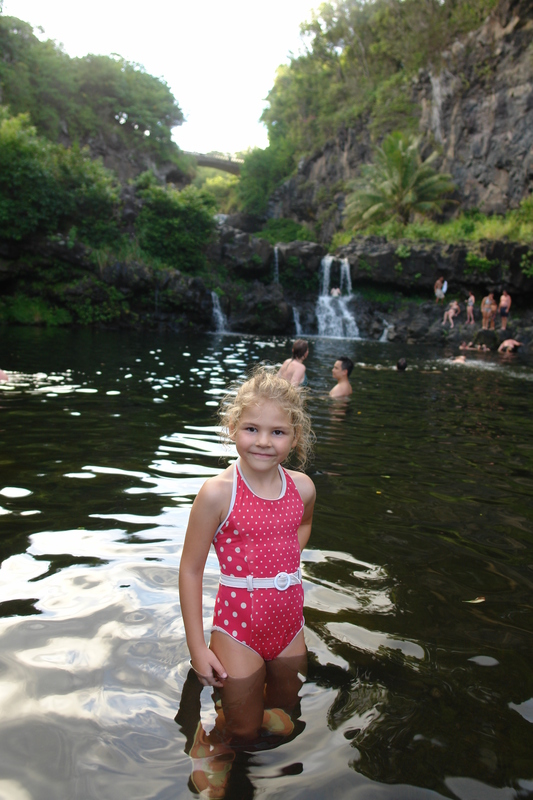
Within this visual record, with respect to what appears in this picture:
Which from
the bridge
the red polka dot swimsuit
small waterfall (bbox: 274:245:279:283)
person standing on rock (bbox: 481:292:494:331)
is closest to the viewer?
the red polka dot swimsuit

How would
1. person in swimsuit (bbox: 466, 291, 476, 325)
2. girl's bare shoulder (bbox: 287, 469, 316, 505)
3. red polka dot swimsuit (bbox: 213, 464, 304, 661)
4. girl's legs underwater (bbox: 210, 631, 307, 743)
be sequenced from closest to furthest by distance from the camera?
girl's legs underwater (bbox: 210, 631, 307, 743), red polka dot swimsuit (bbox: 213, 464, 304, 661), girl's bare shoulder (bbox: 287, 469, 316, 505), person in swimsuit (bbox: 466, 291, 476, 325)

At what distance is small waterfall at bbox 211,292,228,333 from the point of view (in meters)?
30.2

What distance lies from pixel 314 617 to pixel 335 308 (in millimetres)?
30849

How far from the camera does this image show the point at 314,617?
311 centimetres

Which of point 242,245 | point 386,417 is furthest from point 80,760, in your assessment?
point 242,245

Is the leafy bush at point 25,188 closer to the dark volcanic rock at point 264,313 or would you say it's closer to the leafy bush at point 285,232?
the dark volcanic rock at point 264,313

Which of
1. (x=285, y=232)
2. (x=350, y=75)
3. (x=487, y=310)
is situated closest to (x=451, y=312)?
(x=487, y=310)

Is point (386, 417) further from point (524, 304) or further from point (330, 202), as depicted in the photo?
point (330, 202)

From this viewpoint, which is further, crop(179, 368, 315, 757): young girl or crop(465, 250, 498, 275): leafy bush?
crop(465, 250, 498, 275): leafy bush

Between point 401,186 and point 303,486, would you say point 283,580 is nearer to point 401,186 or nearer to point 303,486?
point 303,486

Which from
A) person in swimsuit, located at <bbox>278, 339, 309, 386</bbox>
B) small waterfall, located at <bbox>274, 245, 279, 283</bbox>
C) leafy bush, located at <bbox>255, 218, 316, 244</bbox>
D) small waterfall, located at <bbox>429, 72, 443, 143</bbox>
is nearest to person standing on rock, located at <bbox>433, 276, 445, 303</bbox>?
small waterfall, located at <bbox>274, 245, 279, 283</bbox>

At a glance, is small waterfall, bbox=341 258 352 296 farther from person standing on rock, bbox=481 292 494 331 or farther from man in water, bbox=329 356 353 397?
man in water, bbox=329 356 353 397

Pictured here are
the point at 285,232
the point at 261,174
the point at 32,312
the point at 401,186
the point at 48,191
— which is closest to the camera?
the point at 32,312

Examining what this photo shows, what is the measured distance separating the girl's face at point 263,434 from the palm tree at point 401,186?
118ft
